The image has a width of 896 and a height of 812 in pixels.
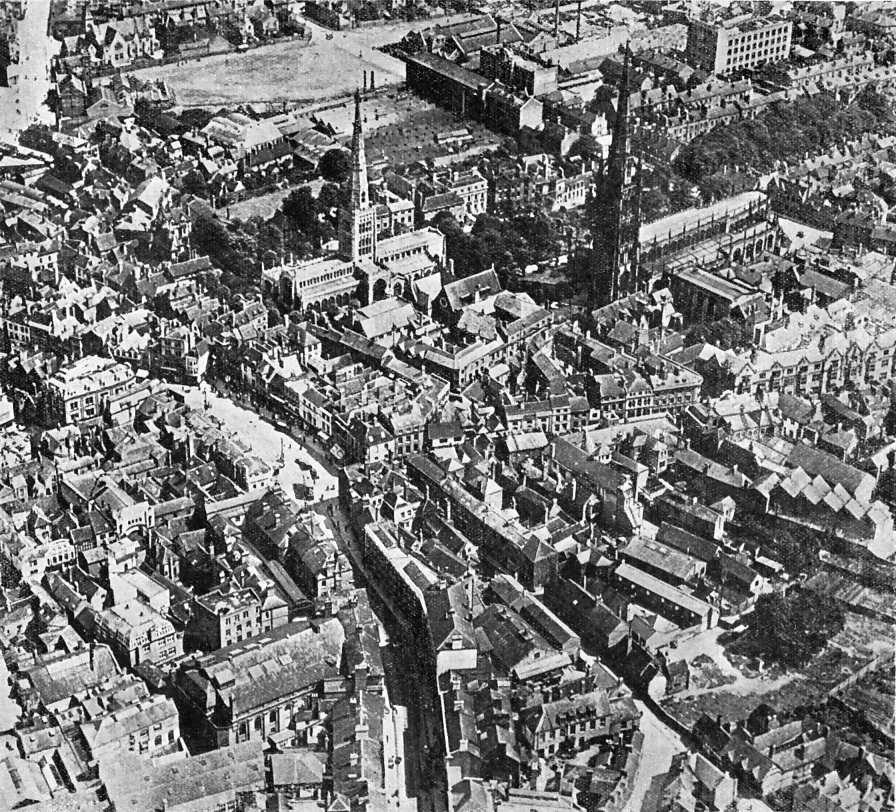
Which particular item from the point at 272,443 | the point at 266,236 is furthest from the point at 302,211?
the point at 272,443

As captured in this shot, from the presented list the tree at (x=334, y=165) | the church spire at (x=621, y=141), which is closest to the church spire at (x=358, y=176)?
the church spire at (x=621, y=141)

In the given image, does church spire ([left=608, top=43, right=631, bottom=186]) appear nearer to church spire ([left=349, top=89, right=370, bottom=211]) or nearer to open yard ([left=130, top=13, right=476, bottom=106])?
church spire ([left=349, top=89, right=370, bottom=211])

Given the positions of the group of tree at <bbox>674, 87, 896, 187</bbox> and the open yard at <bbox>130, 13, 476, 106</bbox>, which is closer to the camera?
the group of tree at <bbox>674, 87, 896, 187</bbox>

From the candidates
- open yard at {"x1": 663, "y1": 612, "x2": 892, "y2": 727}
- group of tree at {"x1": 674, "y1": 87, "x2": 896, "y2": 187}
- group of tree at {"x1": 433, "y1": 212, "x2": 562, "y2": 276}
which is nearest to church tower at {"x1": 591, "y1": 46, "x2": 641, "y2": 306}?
group of tree at {"x1": 433, "y1": 212, "x2": 562, "y2": 276}

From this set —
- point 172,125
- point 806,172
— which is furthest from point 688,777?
point 172,125

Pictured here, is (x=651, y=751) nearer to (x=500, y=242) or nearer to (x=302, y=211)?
(x=500, y=242)

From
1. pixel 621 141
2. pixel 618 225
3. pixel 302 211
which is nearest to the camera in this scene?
pixel 621 141

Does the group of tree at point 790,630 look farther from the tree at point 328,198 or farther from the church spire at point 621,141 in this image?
the tree at point 328,198
